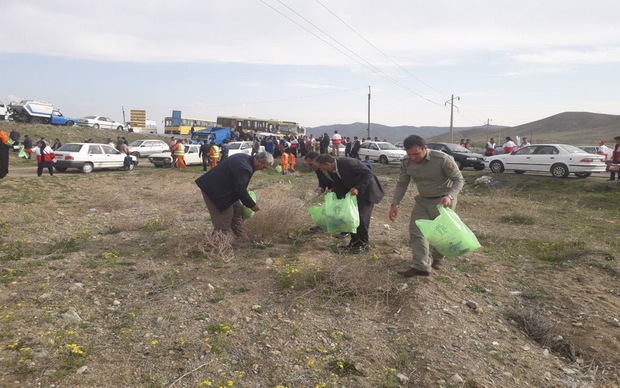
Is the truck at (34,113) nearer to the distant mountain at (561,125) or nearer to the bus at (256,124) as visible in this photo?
the bus at (256,124)

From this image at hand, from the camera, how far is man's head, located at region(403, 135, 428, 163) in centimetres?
440

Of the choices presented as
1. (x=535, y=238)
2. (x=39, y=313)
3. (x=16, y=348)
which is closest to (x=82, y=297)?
(x=39, y=313)

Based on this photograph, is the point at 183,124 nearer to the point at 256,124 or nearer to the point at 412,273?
the point at 256,124

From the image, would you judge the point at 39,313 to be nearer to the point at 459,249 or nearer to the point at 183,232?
the point at 183,232

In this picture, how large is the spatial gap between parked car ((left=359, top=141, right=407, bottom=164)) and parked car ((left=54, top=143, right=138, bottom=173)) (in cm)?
1338

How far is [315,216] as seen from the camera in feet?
19.1

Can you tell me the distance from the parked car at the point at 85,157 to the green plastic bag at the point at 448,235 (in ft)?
52.3

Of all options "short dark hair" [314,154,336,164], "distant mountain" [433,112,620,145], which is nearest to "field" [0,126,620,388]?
"short dark hair" [314,154,336,164]

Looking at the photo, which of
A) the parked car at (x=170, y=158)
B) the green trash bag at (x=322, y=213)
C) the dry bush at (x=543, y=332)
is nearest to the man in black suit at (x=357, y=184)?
the green trash bag at (x=322, y=213)

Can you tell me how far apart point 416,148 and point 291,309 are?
2.12m

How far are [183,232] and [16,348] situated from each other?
3.67 metres

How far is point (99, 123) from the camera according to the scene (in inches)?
1502

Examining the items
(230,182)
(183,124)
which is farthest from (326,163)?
(183,124)

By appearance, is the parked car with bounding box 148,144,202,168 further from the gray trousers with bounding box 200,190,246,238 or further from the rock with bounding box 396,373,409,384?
the rock with bounding box 396,373,409,384
